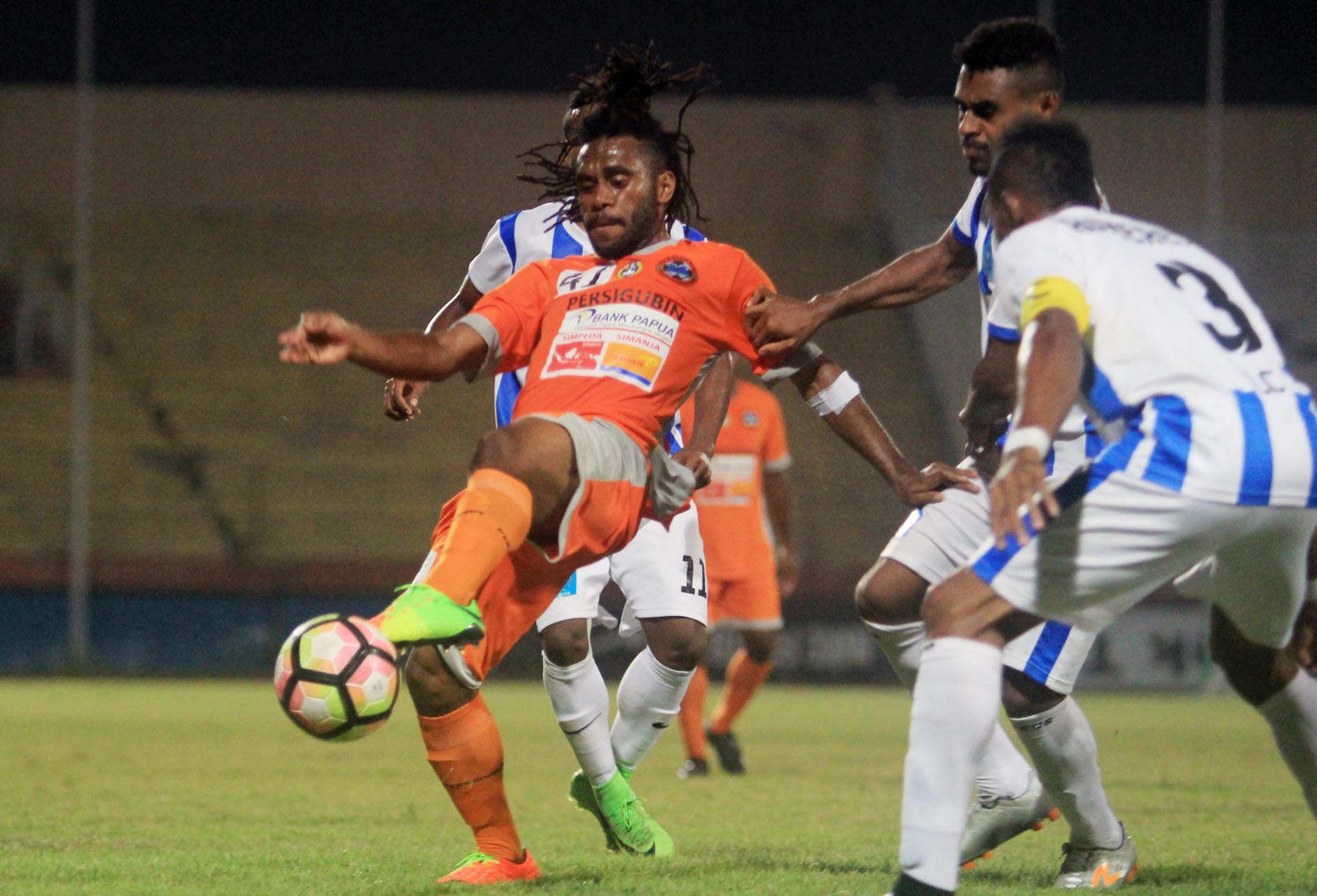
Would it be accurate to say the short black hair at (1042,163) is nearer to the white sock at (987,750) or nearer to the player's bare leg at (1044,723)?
the player's bare leg at (1044,723)

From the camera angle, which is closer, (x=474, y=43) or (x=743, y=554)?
(x=743, y=554)

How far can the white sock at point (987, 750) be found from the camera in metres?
4.62

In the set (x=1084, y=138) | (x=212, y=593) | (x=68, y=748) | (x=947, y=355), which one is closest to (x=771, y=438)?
(x=68, y=748)

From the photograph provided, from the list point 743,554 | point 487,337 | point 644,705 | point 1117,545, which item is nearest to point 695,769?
point 743,554

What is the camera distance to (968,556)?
4348mm

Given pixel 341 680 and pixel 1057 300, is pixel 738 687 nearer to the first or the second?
pixel 341 680

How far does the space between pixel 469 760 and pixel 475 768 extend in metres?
0.03

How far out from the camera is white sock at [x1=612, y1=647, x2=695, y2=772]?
17.6 ft

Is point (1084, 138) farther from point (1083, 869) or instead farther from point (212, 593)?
point (212, 593)

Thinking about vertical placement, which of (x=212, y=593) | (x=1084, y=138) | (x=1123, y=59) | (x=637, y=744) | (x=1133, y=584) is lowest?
(x=212, y=593)

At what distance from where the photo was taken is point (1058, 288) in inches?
130

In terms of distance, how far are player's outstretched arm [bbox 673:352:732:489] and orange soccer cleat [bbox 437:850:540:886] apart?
1116 mm

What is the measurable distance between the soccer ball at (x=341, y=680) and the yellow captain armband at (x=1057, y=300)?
148 centimetres

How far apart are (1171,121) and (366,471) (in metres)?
11.0
